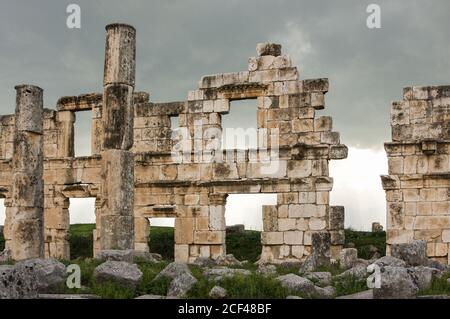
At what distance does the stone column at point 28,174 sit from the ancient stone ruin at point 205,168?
0.03 metres

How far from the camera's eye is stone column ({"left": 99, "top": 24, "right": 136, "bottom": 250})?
1584cm

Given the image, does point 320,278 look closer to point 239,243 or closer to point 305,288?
point 305,288

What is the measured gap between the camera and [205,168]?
20406mm

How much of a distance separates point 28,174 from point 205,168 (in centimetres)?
536

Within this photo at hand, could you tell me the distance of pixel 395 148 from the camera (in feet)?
62.3

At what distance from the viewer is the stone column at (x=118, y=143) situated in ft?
52.0

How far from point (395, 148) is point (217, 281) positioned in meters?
9.89

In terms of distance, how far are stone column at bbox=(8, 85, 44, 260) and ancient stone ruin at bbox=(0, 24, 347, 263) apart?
25 mm

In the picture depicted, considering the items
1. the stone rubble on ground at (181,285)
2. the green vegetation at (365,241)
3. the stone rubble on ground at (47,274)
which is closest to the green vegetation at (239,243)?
the green vegetation at (365,241)

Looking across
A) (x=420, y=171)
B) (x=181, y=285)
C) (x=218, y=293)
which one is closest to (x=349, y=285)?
(x=218, y=293)

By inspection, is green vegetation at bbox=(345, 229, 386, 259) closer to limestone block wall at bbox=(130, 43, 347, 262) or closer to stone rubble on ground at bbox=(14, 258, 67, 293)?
limestone block wall at bbox=(130, 43, 347, 262)

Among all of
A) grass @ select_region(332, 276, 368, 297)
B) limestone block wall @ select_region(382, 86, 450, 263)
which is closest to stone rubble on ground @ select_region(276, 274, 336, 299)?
grass @ select_region(332, 276, 368, 297)
